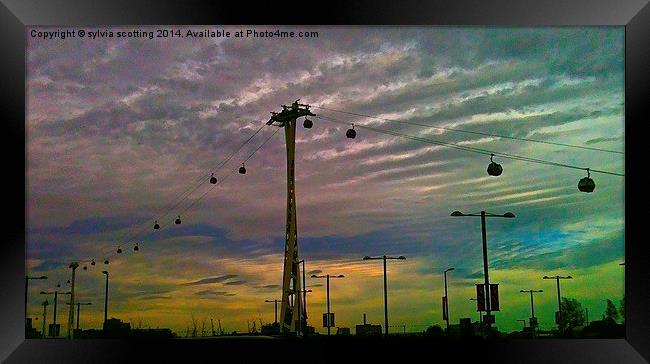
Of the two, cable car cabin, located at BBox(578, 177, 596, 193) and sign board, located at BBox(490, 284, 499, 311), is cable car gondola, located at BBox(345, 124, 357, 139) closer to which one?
cable car cabin, located at BBox(578, 177, 596, 193)

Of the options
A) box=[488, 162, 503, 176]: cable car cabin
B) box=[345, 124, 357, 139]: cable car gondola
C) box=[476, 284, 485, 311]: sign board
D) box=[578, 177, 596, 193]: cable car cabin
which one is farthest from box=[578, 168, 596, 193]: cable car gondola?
box=[476, 284, 485, 311]: sign board

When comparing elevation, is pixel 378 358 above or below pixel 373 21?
below

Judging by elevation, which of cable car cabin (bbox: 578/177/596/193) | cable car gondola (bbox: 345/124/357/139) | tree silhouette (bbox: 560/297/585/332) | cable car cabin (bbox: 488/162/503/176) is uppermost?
cable car gondola (bbox: 345/124/357/139)

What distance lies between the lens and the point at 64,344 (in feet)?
Result: 68.5

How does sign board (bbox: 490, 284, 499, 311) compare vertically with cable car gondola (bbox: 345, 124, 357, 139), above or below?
below

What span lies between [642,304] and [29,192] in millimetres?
16071

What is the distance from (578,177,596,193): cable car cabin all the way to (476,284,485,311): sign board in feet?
32.2

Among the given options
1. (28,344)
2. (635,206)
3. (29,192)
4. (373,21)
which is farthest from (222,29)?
(635,206)

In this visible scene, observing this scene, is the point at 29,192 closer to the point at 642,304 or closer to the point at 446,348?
the point at 446,348

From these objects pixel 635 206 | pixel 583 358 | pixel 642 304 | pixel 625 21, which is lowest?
pixel 583 358

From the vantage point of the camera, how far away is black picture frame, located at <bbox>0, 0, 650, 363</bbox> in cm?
2059

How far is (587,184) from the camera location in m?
23.8

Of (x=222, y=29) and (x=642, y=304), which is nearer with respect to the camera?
(x=642, y=304)

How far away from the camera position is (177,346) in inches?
854
